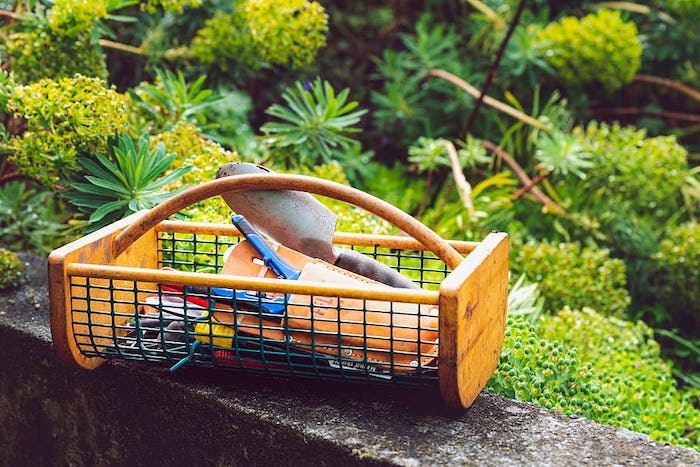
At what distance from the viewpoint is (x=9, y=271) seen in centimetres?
224

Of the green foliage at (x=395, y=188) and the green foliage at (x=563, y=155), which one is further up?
the green foliage at (x=563, y=155)

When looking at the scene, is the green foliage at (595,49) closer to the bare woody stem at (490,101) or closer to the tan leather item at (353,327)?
the bare woody stem at (490,101)

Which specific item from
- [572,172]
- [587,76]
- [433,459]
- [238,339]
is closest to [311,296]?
[238,339]

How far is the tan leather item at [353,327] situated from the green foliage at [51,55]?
4.02 feet

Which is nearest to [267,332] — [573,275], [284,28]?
[284,28]

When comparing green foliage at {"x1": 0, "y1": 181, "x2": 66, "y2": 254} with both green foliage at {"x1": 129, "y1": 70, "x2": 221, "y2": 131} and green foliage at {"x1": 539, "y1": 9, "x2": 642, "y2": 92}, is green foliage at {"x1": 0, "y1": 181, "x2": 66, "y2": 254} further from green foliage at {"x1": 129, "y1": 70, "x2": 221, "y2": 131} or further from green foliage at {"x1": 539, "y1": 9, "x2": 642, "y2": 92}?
green foliage at {"x1": 539, "y1": 9, "x2": 642, "y2": 92}

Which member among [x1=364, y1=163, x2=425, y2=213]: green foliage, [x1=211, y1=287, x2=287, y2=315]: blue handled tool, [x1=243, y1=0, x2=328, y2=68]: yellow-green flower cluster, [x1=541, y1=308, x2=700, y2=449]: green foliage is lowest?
[x1=541, y1=308, x2=700, y2=449]: green foliage

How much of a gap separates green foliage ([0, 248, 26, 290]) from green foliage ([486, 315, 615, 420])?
1.19 m

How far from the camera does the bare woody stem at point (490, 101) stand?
3.41 meters

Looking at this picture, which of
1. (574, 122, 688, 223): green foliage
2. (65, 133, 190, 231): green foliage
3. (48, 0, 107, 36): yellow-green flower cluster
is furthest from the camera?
(574, 122, 688, 223): green foliage

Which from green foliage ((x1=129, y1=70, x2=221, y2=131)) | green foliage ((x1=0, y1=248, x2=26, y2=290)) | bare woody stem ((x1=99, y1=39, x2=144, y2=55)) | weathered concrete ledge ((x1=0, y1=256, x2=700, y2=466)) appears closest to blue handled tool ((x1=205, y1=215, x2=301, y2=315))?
weathered concrete ledge ((x1=0, y1=256, x2=700, y2=466))

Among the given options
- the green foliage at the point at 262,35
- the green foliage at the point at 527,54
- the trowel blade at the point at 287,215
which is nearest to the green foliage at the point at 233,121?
the green foliage at the point at 262,35

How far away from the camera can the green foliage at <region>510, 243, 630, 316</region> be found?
288 centimetres

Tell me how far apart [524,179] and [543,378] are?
1.56 metres
